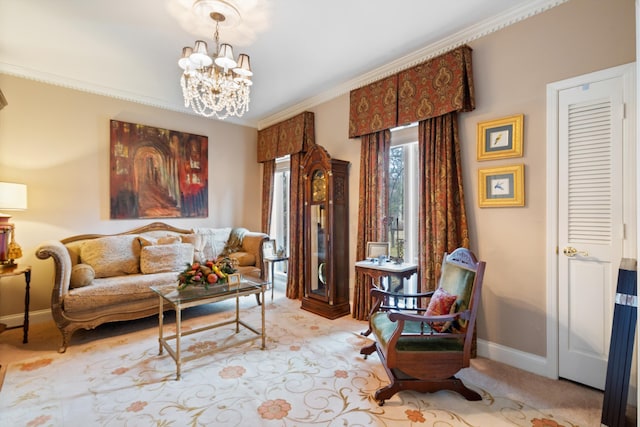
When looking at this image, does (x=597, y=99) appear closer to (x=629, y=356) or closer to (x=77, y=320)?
(x=629, y=356)

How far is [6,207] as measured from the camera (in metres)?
2.95

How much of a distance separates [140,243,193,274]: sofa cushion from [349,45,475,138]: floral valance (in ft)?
8.89

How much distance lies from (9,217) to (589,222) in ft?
17.4

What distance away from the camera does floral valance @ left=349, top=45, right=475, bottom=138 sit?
106 inches

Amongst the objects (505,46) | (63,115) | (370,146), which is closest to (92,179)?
(63,115)

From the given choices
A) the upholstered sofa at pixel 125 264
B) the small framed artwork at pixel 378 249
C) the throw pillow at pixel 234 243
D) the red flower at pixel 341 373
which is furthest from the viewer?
the throw pillow at pixel 234 243

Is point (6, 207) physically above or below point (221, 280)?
above

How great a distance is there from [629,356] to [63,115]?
18.9ft

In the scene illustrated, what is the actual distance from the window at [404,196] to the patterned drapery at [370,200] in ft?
0.40

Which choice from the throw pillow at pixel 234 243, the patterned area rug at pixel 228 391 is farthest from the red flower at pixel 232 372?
the throw pillow at pixel 234 243

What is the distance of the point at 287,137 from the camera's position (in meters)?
4.66

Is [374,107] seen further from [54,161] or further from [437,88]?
[54,161]

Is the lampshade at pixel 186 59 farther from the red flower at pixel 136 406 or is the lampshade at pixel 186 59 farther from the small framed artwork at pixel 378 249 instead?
the red flower at pixel 136 406

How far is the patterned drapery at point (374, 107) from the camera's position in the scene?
3.24 m
